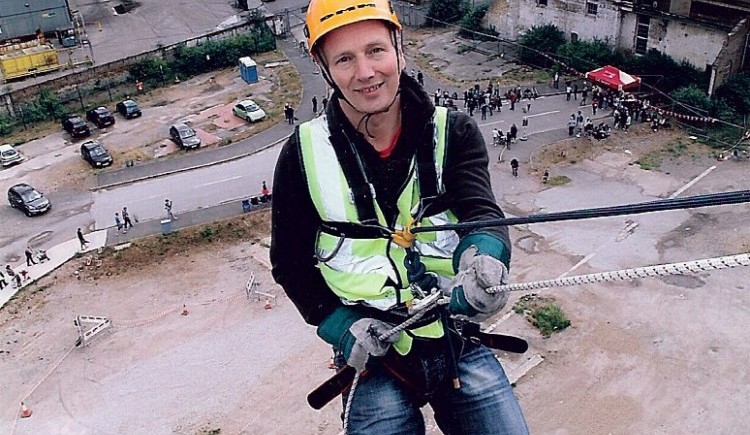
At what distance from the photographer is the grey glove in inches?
205

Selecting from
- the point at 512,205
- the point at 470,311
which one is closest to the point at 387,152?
the point at 470,311

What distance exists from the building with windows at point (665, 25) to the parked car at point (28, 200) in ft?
76.6

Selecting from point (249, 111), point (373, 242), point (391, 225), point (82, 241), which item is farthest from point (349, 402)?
point (249, 111)

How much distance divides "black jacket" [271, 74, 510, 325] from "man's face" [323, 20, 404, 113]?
0.26m

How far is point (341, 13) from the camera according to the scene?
4.88 meters

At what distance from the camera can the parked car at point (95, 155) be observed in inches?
1188

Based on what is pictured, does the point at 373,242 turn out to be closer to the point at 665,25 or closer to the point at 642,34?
the point at 665,25

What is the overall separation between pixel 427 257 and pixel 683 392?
46.4 feet

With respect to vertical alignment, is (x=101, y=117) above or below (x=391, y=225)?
below

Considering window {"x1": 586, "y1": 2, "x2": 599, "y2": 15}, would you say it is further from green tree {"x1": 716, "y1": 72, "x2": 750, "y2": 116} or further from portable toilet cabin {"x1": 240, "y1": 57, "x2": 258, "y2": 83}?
portable toilet cabin {"x1": 240, "y1": 57, "x2": 258, "y2": 83}

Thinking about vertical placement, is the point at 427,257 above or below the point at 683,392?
above

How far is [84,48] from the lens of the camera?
41438mm

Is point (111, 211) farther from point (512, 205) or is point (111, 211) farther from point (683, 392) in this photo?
point (683, 392)

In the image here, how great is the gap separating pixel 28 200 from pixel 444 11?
79.0 feet
